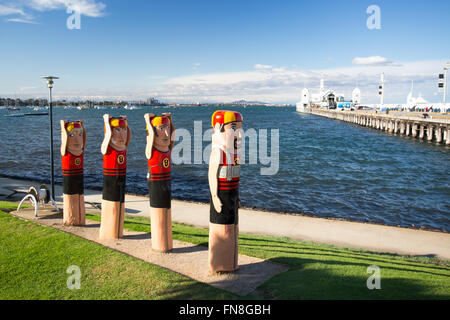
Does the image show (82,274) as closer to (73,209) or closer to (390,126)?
(73,209)

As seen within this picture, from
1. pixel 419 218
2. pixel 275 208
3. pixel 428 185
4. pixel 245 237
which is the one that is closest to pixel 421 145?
pixel 428 185

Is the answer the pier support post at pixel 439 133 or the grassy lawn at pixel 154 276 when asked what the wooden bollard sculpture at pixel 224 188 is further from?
the pier support post at pixel 439 133

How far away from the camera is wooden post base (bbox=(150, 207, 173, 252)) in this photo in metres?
8.89

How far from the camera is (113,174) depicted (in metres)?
9.73

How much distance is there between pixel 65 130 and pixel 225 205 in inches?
235

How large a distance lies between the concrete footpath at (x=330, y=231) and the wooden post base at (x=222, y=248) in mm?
5606

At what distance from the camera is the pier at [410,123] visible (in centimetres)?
4310

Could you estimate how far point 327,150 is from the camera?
44125 millimetres

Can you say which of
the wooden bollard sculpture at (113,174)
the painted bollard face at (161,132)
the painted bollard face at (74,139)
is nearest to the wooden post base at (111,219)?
the wooden bollard sculpture at (113,174)

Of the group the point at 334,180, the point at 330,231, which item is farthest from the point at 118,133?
the point at 334,180

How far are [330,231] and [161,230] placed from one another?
7.59 m

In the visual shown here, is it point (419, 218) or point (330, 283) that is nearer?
point (330, 283)

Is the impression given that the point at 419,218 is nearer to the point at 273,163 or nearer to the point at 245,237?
the point at 245,237

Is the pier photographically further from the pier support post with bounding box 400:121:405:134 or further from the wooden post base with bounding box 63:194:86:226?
the wooden post base with bounding box 63:194:86:226
